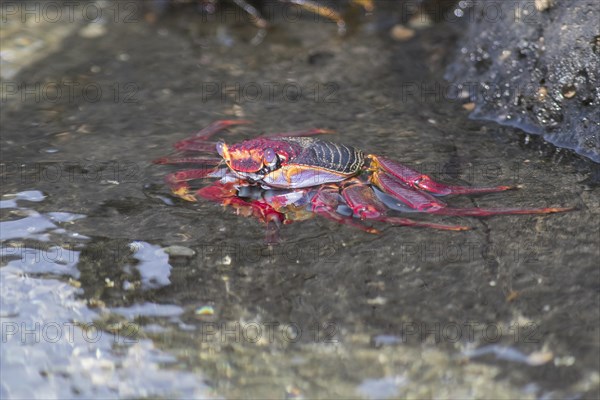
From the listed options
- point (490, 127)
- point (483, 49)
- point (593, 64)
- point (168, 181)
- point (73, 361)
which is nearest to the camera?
point (73, 361)

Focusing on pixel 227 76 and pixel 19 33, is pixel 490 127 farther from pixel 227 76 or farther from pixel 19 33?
pixel 19 33

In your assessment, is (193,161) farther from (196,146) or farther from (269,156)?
(269,156)

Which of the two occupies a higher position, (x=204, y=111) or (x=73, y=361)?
(x=204, y=111)

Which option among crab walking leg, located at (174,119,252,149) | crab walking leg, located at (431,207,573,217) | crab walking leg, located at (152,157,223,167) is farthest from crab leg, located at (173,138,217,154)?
crab walking leg, located at (431,207,573,217)

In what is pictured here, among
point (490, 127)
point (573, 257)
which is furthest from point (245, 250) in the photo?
point (490, 127)

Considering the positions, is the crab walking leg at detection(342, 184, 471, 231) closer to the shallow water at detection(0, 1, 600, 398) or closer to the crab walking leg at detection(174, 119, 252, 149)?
the shallow water at detection(0, 1, 600, 398)
